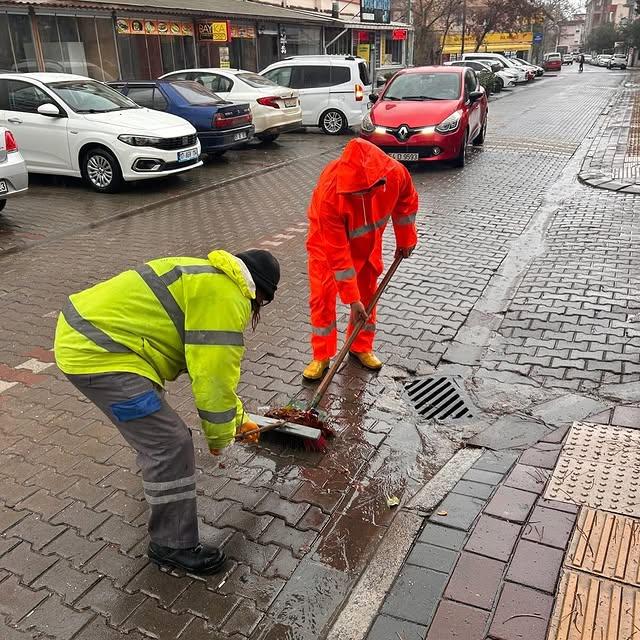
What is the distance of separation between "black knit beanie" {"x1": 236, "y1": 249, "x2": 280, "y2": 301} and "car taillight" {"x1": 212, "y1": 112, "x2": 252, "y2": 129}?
9.83 meters

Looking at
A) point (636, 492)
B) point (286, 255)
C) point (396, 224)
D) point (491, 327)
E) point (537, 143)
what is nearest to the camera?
point (636, 492)

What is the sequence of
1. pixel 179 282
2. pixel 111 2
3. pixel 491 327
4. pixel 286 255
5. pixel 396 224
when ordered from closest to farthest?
pixel 179 282
pixel 396 224
pixel 491 327
pixel 286 255
pixel 111 2

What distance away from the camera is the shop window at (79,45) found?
1547 cm

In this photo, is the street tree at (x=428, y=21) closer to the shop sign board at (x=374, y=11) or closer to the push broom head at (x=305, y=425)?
the shop sign board at (x=374, y=11)

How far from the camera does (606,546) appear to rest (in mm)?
2777

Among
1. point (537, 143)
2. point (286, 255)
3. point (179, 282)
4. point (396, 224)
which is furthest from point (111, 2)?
point (179, 282)

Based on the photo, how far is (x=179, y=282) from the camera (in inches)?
96.0

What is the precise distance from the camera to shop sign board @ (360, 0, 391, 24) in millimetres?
30547

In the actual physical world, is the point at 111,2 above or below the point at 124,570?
above

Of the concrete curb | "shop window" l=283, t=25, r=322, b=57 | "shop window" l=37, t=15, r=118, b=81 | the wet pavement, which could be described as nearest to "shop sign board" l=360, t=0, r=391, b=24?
"shop window" l=283, t=25, r=322, b=57

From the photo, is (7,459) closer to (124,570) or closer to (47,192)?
(124,570)

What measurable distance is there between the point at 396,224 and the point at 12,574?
2937 millimetres

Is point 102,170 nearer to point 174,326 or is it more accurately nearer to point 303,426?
point 303,426

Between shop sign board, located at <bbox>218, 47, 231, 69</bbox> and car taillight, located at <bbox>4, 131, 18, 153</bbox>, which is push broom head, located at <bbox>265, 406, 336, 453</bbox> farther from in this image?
shop sign board, located at <bbox>218, 47, 231, 69</bbox>
